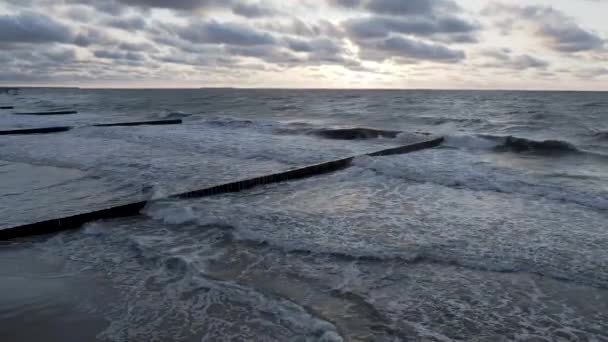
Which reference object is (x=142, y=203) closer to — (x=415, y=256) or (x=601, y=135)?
(x=415, y=256)

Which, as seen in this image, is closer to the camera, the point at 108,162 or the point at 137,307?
the point at 137,307

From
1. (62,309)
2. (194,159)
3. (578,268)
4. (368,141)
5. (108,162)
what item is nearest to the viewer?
(62,309)

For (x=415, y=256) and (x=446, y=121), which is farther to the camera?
(x=446, y=121)

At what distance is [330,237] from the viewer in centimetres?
638

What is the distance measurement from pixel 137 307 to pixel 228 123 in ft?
75.2

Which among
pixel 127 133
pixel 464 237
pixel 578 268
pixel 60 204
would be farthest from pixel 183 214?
pixel 127 133

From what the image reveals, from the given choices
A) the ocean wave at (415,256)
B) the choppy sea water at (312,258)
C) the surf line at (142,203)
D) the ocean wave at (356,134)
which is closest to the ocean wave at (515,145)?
the ocean wave at (356,134)

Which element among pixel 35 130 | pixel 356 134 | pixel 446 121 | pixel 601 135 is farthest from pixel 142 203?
pixel 446 121

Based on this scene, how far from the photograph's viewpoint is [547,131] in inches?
1022

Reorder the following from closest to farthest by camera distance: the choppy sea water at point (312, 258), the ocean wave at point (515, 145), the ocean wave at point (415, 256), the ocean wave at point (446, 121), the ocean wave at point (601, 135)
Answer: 1. the choppy sea water at point (312, 258)
2. the ocean wave at point (415, 256)
3. the ocean wave at point (515, 145)
4. the ocean wave at point (601, 135)
5. the ocean wave at point (446, 121)

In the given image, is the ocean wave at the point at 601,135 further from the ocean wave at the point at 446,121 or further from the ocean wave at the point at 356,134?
the ocean wave at the point at 356,134

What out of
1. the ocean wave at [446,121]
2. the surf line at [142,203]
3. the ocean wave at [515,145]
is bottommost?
the ocean wave at [515,145]

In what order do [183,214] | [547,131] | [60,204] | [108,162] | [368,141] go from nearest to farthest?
[183,214] → [60,204] → [108,162] → [368,141] → [547,131]

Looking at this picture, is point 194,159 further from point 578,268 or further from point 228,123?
point 228,123
